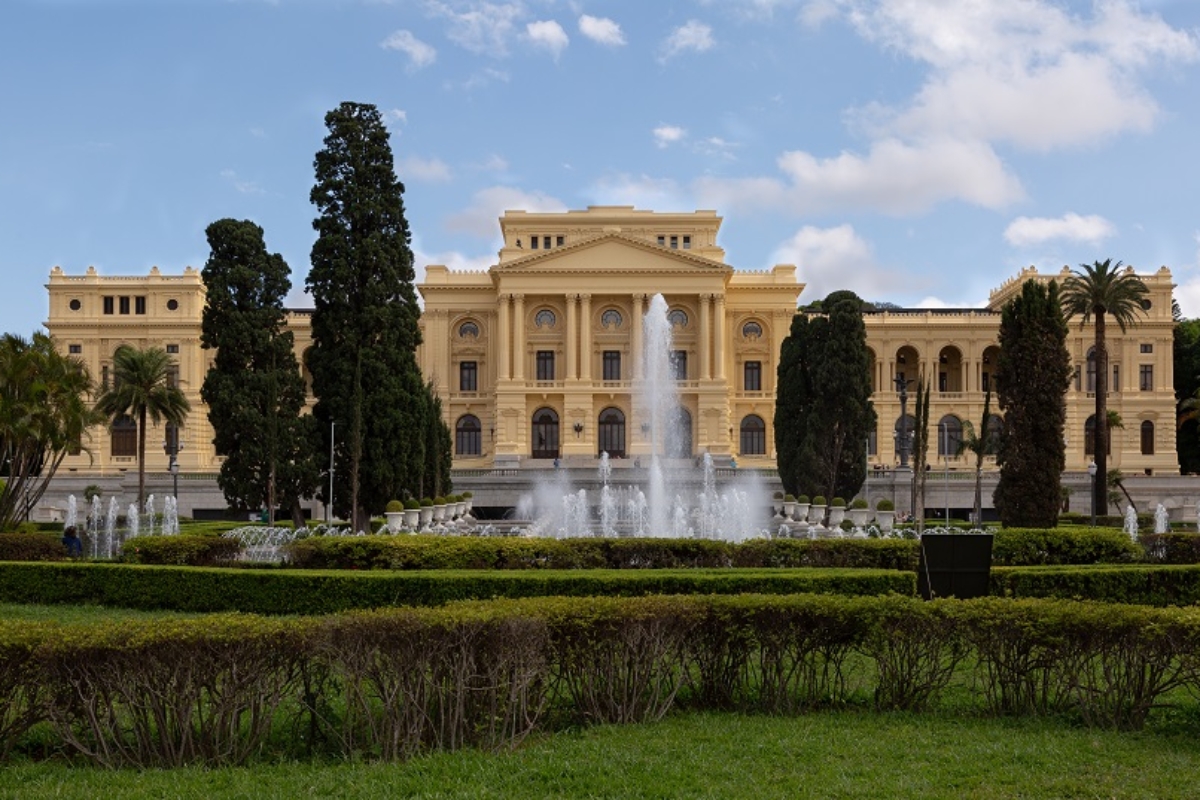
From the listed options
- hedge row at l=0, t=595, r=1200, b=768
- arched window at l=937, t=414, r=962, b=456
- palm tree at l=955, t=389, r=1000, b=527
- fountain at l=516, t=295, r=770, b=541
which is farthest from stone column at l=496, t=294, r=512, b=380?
hedge row at l=0, t=595, r=1200, b=768

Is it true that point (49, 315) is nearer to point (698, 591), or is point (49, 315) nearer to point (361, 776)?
point (698, 591)

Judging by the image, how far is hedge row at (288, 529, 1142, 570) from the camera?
69.0 ft

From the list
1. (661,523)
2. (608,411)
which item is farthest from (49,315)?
(661,523)

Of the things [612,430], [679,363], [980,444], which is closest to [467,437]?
[612,430]

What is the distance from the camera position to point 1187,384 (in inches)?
2881

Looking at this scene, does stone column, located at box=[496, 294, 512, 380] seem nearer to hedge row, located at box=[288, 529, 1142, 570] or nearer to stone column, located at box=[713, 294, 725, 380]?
stone column, located at box=[713, 294, 725, 380]

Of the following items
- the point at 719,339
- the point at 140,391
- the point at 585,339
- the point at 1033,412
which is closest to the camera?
the point at 1033,412

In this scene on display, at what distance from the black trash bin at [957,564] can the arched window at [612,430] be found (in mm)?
49369

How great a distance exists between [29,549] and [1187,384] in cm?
6883

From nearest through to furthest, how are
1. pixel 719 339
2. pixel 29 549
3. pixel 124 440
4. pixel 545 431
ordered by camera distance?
pixel 29 549 → pixel 719 339 → pixel 545 431 → pixel 124 440

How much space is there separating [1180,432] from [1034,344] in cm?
5078

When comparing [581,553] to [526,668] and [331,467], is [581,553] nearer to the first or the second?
[526,668]

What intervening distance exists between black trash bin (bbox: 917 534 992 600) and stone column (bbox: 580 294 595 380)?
163 ft

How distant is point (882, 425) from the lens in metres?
69.9
